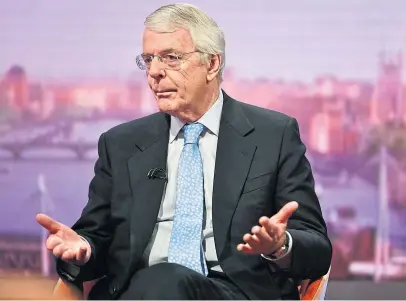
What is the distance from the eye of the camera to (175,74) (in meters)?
2.30

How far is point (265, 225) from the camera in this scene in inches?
76.2

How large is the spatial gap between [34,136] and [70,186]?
0.89 ft

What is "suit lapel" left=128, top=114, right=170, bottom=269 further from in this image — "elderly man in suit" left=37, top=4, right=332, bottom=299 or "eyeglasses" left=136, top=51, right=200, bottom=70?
"eyeglasses" left=136, top=51, right=200, bottom=70

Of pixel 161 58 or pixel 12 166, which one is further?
pixel 12 166

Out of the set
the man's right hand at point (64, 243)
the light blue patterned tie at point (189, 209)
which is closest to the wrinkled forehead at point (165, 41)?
the light blue patterned tie at point (189, 209)

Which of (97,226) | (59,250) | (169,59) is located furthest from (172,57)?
(59,250)

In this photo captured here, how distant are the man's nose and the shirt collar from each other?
160 mm

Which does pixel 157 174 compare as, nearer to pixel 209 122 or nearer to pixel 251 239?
pixel 209 122

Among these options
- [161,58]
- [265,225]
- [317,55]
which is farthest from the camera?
[317,55]

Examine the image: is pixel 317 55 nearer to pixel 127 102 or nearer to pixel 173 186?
pixel 127 102

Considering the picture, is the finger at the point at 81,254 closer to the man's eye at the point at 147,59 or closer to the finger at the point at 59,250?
the finger at the point at 59,250

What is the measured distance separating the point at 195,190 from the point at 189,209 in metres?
0.06

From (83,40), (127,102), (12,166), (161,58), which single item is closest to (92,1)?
(83,40)

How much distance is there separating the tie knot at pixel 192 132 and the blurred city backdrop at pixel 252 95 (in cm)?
160
